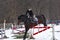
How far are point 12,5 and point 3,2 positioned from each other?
509 cm

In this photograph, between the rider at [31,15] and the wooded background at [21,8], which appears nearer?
the rider at [31,15]

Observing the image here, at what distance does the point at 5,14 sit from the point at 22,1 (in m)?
8.23

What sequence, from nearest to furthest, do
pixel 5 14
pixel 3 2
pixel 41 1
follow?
pixel 5 14 → pixel 3 2 → pixel 41 1

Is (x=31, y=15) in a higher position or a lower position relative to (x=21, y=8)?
lower

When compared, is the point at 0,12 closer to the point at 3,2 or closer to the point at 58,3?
the point at 3,2

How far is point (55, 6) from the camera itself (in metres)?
66.2

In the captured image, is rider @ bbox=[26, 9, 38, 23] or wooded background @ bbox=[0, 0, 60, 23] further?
wooded background @ bbox=[0, 0, 60, 23]

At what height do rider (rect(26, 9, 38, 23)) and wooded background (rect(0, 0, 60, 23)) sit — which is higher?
wooded background (rect(0, 0, 60, 23))

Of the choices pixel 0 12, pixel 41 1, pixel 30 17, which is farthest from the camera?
pixel 41 1

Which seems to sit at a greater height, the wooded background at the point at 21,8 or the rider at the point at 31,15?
the wooded background at the point at 21,8

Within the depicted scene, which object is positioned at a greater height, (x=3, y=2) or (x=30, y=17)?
(x=3, y=2)

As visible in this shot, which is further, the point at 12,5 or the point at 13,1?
the point at 13,1

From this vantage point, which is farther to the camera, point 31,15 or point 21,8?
point 21,8

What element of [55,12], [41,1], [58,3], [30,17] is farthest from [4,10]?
[30,17]
